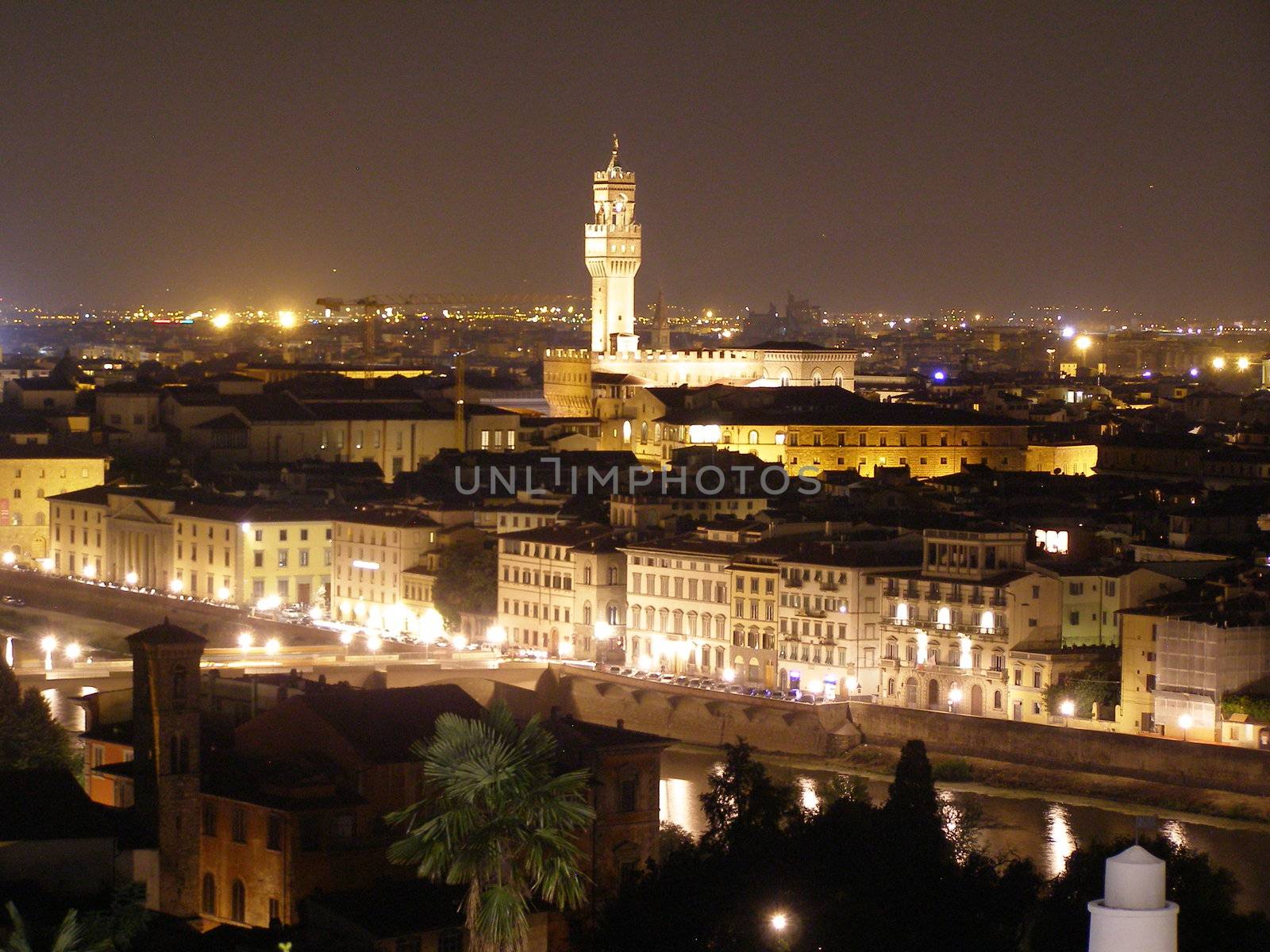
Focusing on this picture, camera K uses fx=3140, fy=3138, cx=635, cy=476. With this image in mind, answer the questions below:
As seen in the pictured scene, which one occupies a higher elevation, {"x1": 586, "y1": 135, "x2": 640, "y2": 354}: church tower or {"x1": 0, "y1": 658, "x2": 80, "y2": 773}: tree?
{"x1": 586, "y1": 135, "x2": 640, "y2": 354}: church tower

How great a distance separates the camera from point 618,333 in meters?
41.8

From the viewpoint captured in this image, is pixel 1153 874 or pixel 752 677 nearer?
pixel 1153 874

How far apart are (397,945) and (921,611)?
11.2m

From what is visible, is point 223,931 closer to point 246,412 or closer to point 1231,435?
point 246,412

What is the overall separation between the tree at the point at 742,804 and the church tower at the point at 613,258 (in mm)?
24941

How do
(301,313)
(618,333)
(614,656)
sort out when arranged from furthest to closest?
(301,313) < (618,333) < (614,656)

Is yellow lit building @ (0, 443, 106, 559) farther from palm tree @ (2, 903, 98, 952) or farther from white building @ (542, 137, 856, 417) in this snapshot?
palm tree @ (2, 903, 98, 952)

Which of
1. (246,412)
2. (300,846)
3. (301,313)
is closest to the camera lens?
(300,846)

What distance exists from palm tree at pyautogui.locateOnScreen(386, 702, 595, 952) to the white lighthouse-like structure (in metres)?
5.67

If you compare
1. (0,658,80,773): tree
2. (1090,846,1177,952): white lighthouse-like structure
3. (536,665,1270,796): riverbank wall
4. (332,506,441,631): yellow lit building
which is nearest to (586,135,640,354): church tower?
(332,506,441,631): yellow lit building

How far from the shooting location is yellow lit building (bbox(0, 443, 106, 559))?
34.7 meters

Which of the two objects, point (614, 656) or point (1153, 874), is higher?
point (1153, 874)

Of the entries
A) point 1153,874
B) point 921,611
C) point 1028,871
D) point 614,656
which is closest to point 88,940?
point 1028,871

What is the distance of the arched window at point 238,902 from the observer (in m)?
14.4
